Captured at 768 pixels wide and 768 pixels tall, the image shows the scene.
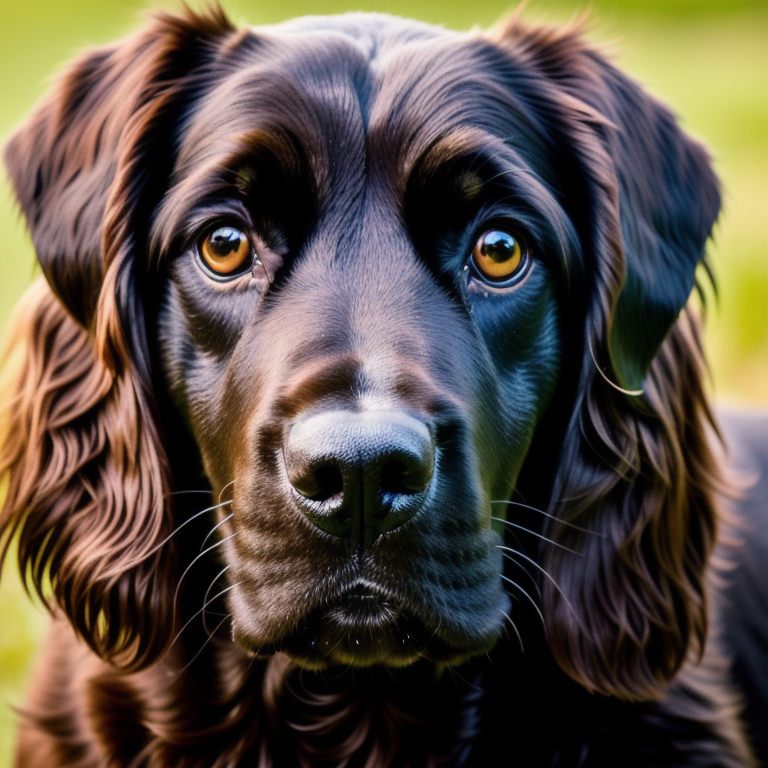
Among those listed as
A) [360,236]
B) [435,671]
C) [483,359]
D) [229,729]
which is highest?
[360,236]

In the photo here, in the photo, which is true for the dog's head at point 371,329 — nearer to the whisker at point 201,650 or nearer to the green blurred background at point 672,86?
the whisker at point 201,650

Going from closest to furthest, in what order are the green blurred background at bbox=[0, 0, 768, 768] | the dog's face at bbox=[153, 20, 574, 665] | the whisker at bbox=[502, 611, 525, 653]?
the dog's face at bbox=[153, 20, 574, 665] < the whisker at bbox=[502, 611, 525, 653] < the green blurred background at bbox=[0, 0, 768, 768]

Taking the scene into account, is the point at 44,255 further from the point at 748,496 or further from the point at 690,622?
the point at 748,496

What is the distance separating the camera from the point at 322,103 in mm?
2684

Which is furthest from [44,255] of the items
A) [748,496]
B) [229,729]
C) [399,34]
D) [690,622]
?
[748,496]

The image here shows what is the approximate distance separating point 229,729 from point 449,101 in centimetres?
174

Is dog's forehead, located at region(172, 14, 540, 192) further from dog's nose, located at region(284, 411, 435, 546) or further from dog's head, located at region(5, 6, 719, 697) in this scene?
dog's nose, located at region(284, 411, 435, 546)

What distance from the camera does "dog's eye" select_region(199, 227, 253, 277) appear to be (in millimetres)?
2688

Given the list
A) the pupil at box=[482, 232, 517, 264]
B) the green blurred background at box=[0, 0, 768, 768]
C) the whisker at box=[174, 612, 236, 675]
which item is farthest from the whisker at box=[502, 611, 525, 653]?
the green blurred background at box=[0, 0, 768, 768]

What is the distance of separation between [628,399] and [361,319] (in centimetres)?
77

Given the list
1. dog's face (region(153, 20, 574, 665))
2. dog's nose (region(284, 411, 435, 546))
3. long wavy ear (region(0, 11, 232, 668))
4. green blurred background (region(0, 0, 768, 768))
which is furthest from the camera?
green blurred background (region(0, 0, 768, 768))

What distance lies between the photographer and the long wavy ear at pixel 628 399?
2832 millimetres

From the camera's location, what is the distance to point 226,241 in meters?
2.69

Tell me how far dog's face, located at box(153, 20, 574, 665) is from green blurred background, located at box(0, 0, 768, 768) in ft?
2.27
